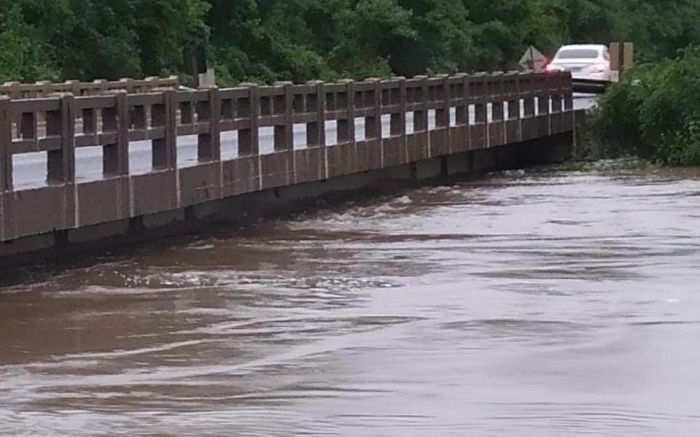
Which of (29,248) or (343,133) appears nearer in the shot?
(29,248)

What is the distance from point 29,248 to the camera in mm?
17641

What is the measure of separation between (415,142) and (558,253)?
9.71 m

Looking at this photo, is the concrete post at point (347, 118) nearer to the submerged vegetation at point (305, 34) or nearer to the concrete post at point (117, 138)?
the concrete post at point (117, 138)

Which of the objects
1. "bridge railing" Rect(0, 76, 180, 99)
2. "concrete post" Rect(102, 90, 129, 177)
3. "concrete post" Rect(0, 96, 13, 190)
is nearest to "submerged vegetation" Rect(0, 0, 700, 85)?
"bridge railing" Rect(0, 76, 180, 99)

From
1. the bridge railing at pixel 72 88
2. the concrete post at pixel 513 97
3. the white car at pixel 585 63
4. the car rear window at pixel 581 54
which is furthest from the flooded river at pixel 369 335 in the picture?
the car rear window at pixel 581 54

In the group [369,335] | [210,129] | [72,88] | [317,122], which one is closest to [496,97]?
[72,88]

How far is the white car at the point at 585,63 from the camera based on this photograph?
153 feet

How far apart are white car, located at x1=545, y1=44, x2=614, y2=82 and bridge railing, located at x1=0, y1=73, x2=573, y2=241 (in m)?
13.7

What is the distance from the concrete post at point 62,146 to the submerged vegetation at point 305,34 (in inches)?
999

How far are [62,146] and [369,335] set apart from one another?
15.5 ft

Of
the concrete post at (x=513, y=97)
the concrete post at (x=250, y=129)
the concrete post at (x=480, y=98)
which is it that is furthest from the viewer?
the concrete post at (x=513, y=97)

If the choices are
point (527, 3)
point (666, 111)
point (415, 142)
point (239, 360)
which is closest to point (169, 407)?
point (239, 360)

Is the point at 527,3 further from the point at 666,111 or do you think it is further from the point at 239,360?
the point at 239,360

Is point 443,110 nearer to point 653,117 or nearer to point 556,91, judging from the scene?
point 653,117
